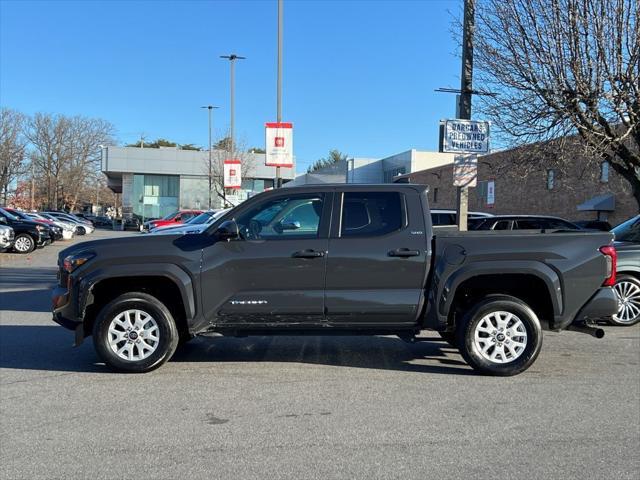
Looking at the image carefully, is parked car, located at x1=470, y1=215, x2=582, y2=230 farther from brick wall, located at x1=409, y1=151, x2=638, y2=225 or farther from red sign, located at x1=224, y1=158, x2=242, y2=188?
red sign, located at x1=224, y1=158, x2=242, y2=188

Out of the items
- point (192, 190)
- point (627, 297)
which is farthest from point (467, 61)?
point (192, 190)

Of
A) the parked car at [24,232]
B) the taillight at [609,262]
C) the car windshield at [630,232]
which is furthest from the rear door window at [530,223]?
the parked car at [24,232]

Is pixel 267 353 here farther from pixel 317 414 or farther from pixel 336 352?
pixel 317 414

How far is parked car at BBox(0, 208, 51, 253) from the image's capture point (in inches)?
876

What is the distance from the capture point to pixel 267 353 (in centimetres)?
707

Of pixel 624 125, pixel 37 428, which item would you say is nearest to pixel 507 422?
pixel 37 428

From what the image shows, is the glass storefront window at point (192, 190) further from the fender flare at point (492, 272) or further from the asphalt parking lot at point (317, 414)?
the fender flare at point (492, 272)

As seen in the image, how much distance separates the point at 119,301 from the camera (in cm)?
594

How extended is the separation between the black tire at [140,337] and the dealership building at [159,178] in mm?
54020

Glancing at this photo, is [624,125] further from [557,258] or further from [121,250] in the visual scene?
[121,250]

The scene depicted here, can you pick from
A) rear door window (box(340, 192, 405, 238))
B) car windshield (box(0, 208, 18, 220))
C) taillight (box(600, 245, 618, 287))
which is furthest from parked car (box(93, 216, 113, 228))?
taillight (box(600, 245, 618, 287))

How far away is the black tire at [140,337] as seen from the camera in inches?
234

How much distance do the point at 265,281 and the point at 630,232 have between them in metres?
7.15

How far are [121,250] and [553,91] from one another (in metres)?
9.10
